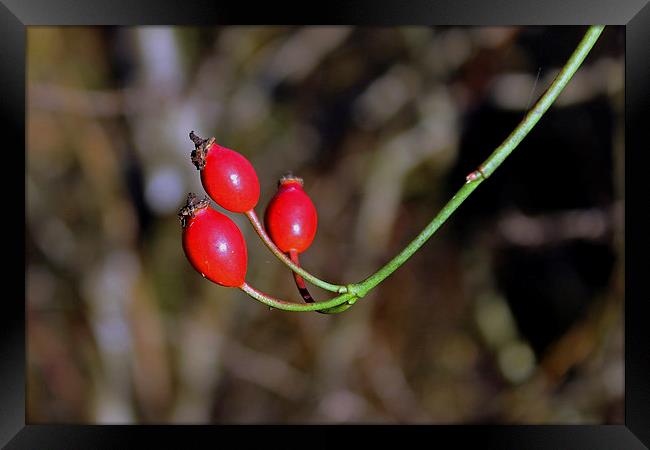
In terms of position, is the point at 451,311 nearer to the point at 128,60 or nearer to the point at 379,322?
the point at 379,322

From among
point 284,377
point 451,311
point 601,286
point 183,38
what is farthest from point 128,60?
point 601,286

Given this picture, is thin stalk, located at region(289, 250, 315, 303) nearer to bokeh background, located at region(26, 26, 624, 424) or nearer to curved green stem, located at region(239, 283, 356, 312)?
curved green stem, located at region(239, 283, 356, 312)

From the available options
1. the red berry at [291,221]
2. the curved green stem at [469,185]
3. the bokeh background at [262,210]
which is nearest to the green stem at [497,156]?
the curved green stem at [469,185]

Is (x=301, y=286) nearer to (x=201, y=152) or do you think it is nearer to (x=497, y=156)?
(x=201, y=152)

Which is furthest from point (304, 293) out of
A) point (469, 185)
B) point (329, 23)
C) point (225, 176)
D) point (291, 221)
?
point (329, 23)

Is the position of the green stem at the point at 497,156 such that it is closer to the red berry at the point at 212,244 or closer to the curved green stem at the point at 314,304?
the curved green stem at the point at 314,304

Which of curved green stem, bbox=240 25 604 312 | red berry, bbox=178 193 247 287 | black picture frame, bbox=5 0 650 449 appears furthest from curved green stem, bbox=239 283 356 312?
black picture frame, bbox=5 0 650 449
